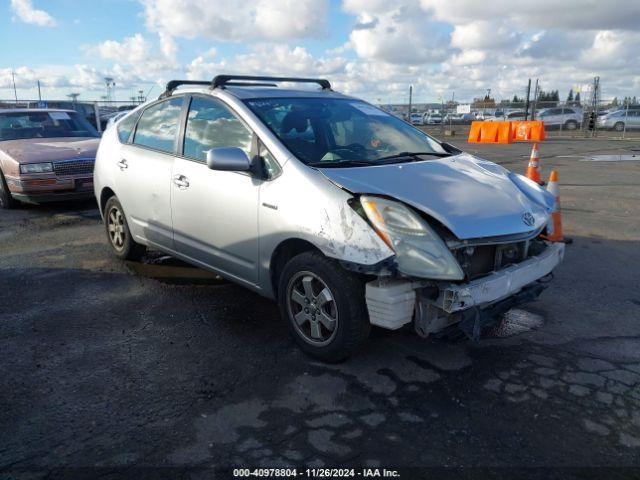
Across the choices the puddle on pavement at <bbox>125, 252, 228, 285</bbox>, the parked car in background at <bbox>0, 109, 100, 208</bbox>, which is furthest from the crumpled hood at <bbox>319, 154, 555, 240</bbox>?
the parked car in background at <bbox>0, 109, 100, 208</bbox>

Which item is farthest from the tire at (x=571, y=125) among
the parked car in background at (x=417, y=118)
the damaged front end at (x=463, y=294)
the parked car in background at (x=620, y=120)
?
the damaged front end at (x=463, y=294)

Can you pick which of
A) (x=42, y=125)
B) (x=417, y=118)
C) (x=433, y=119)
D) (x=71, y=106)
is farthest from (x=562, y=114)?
(x=42, y=125)

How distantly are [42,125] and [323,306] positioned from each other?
8.16m

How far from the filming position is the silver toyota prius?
121 inches

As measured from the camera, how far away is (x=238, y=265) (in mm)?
3977

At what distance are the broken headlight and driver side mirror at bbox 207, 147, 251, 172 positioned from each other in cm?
95

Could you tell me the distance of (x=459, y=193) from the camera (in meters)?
3.43

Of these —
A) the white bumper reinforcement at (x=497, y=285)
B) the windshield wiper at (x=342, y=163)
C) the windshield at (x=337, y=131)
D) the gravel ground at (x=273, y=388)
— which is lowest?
the gravel ground at (x=273, y=388)

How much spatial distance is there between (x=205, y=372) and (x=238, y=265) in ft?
2.87

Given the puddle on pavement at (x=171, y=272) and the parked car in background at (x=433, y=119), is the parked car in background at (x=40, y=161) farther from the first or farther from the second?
the parked car in background at (x=433, y=119)

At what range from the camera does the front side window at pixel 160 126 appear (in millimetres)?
4633

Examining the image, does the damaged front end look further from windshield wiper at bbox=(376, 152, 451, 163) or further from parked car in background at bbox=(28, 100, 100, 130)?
parked car in background at bbox=(28, 100, 100, 130)

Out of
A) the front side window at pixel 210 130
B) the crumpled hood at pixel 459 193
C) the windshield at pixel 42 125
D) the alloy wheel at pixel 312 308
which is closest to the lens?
the crumpled hood at pixel 459 193

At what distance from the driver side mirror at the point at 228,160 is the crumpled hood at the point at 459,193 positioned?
1.81 feet
